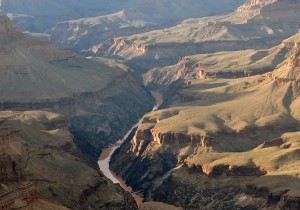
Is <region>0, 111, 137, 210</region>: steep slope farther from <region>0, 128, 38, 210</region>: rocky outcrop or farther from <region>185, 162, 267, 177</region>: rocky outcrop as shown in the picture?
<region>185, 162, 267, 177</region>: rocky outcrop

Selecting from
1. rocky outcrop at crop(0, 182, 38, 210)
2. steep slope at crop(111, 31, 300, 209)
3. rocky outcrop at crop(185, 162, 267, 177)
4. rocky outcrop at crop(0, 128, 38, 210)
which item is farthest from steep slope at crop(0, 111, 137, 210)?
rocky outcrop at crop(185, 162, 267, 177)

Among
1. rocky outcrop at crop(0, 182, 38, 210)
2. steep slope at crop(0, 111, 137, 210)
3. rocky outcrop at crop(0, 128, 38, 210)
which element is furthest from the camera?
steep slope at crop(0, 111, 137, 210)

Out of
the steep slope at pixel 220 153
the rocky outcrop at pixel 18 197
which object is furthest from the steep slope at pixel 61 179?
the steep slope at pixel 220 153

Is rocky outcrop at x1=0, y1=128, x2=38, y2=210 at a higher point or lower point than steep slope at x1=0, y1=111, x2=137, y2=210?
higher

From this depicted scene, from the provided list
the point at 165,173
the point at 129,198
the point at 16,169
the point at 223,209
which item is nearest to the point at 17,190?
the point at 16,169

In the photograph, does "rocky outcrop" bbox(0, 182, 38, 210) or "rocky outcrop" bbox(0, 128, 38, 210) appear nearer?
"rocky outcrop" bbox(0, 182, 38, 210)

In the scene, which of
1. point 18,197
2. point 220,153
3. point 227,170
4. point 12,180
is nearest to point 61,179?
point 12,180

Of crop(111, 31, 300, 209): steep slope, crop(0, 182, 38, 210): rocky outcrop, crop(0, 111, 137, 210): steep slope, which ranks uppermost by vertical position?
crop(0, 182, 38, 210): rocky outcrop

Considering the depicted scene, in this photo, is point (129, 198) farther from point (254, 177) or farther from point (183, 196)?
point (254, 177)

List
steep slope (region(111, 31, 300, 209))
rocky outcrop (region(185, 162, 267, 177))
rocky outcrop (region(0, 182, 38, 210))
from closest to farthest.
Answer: rocky outcrop (region(0, 182, 38, 210)) → steep slope (region(111, 31, 300, 209)) → rocky outcrop (region(185, 162, 267, 177))
